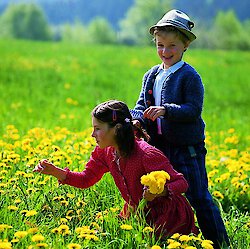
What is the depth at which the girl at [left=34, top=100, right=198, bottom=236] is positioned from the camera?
3328mm

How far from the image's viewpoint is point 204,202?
3629 millimetres

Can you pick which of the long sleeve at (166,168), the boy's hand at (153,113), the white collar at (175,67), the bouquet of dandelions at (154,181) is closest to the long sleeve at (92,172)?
the long sleeve at (166,168)

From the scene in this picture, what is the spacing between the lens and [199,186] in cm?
363

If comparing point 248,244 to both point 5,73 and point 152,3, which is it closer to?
point 5,73

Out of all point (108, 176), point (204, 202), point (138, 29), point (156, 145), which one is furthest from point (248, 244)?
point (138, 29)

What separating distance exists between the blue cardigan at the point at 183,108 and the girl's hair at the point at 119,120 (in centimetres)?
24

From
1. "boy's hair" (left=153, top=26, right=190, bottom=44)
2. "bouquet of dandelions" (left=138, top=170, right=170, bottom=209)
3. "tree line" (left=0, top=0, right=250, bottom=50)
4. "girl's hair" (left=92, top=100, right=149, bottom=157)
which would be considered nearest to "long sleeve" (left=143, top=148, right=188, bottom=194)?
"girl's hair" (left=92, top=100, right=149, bottom=157)

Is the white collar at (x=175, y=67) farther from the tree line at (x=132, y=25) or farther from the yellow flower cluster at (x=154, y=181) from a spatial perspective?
the tree line at (x=132, y=25)

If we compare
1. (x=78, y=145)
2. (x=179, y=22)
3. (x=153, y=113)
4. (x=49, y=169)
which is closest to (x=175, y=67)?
(x=179, y=22)

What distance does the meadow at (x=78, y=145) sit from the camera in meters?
3.15

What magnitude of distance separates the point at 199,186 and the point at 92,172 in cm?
72

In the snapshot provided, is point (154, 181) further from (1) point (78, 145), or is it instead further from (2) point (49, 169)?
(1) point (78, 145)

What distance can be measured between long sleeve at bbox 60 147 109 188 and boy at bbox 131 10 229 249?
351mm

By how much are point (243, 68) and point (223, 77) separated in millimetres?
2991
